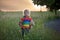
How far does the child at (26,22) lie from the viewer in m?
1.11

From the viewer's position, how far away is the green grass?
1.10 meters

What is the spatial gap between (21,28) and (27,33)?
0.08m

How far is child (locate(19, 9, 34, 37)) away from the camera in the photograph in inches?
43.5

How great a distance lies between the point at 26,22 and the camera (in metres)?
1.10

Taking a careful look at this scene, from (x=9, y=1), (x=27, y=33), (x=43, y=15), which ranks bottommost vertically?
(x=27, y=33)

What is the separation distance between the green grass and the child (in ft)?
0.11

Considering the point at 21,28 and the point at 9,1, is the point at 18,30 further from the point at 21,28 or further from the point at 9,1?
the point at 9,1

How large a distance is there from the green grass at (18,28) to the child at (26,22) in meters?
0.03

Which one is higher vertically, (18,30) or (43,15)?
(43,15)

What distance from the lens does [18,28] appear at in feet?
3.67

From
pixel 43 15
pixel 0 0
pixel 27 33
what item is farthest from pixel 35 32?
pixel 0 0

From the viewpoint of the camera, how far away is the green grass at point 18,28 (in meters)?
1.10

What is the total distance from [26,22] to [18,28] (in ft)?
0.32

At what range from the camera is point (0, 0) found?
45.1 inches
